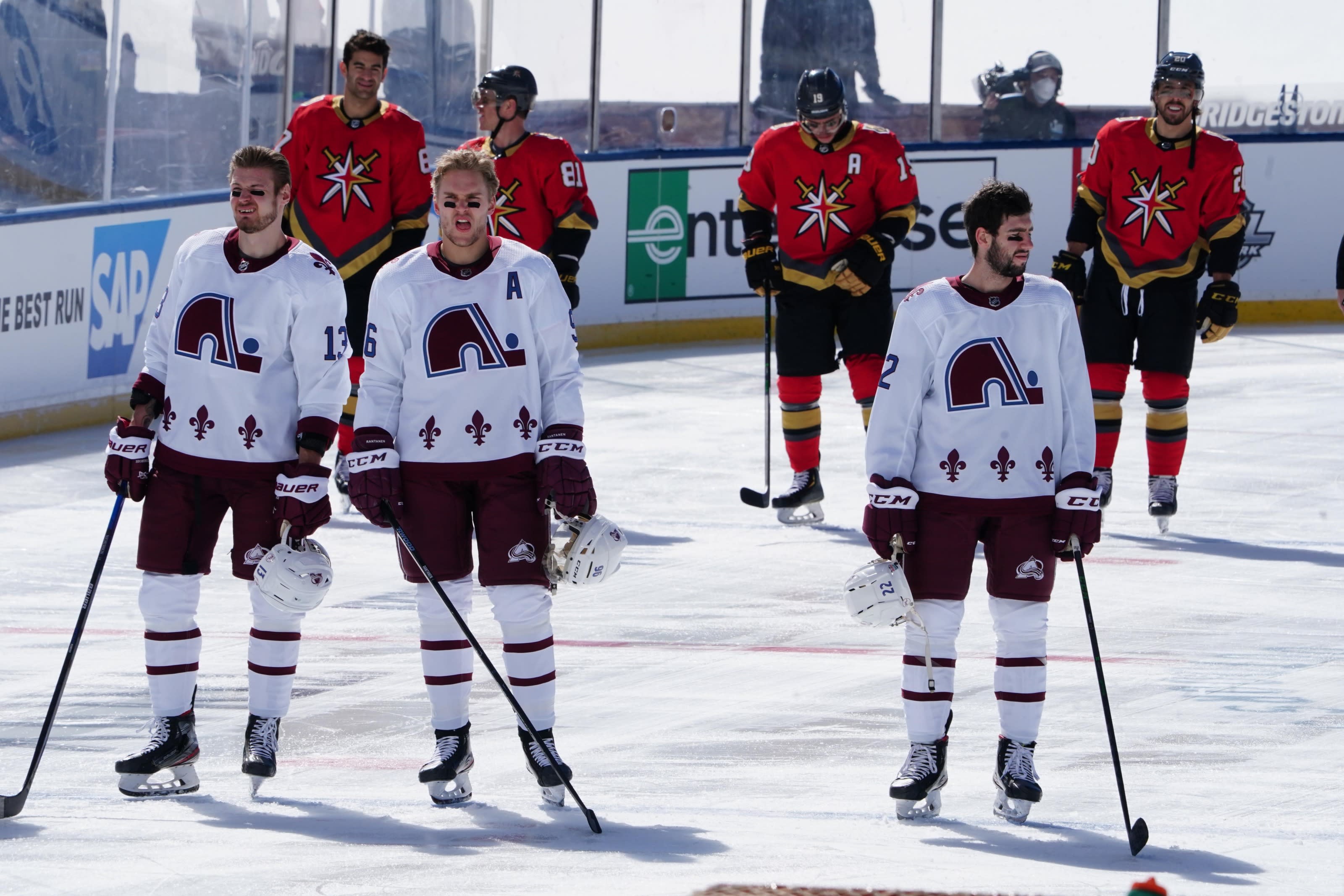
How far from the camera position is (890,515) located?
4.26 m

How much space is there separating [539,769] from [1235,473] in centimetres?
527

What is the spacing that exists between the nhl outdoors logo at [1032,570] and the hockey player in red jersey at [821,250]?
349cm

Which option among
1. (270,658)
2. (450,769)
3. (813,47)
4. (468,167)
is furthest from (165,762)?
(813,47)

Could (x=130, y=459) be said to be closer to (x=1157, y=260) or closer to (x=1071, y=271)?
(x=1071, y=271)

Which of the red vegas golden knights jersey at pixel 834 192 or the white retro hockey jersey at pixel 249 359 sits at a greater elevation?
the red vegas golden knights jersey at pixel 834 192

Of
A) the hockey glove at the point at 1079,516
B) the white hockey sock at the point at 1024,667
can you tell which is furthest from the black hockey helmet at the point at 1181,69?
the white hockey sock at the point at 1024,667

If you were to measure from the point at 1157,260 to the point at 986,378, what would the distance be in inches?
144

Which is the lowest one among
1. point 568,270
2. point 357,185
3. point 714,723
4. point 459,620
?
point 714,723

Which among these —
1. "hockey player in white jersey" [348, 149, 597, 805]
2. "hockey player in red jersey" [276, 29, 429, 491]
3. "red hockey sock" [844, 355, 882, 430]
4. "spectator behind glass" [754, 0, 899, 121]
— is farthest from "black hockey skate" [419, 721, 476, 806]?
"spectator behind glass" [754, 0, 899, 121]

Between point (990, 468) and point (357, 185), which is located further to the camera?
point (357, 185)

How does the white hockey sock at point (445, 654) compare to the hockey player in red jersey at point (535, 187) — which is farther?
the hockey player in red jersey at point (535, 187)

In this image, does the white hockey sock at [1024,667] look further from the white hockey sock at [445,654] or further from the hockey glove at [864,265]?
the hockey glove at [864,265]

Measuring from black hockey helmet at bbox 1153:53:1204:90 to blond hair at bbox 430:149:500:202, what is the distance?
12.2 ft

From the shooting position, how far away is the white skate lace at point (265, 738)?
14.6 ft
